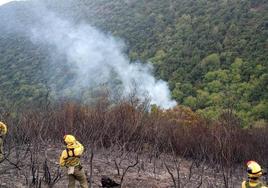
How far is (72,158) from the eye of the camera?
978 cm

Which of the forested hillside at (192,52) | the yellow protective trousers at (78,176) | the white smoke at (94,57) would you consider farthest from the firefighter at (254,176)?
the white smoke at (94,57)

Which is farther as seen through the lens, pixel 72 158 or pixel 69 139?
pixel 72 158

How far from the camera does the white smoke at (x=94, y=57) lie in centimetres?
5412

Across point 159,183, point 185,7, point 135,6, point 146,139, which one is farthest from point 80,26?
point 159,183

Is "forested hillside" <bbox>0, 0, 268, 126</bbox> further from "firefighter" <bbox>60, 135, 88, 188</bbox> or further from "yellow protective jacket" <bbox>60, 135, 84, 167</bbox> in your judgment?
"yellow protective jacket" <bbox>60, 135, 84, 167</bbox>

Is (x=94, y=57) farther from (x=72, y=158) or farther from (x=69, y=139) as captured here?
(x=69, y=139)

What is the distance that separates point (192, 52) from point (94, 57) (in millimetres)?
18305

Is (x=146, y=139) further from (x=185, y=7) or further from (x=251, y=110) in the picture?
(x=185, y=7)

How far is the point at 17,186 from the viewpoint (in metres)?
10.7

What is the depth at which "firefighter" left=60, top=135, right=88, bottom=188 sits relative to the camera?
379 inches

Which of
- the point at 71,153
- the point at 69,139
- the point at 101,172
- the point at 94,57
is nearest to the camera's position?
the point at 69,139

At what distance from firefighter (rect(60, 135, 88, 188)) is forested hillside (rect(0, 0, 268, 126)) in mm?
24983

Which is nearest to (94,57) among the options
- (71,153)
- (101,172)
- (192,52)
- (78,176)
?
(192,52)

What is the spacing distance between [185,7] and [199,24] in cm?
860
